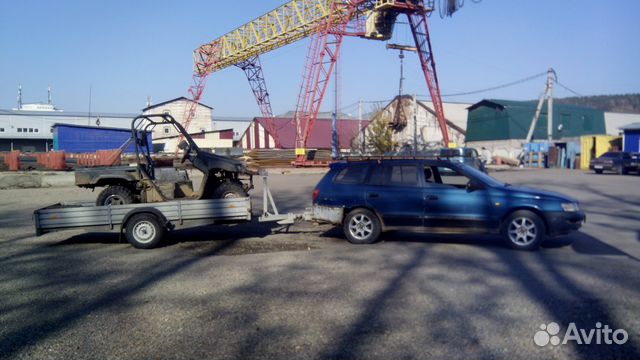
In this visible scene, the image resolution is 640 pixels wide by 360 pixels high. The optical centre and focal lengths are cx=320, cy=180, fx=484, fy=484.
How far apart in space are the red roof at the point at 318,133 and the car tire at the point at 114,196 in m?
50.2

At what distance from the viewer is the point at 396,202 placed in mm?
8852

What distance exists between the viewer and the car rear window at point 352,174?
9258 millimetres

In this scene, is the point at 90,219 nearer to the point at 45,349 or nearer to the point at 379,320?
the point at 45,349

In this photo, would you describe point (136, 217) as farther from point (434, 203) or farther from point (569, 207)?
point (569, 207)

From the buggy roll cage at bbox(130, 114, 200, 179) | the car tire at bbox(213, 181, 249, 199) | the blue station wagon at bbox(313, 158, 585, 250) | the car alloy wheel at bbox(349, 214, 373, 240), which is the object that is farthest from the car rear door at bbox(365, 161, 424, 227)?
the buggy roll cage at bbox(130, 114, 200, 179)

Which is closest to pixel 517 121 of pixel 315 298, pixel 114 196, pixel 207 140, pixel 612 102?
pixel 207 140

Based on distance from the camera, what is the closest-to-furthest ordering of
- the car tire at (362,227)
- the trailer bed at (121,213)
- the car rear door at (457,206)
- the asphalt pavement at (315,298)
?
the asphalt pavement at (315,298)
the car rear door at (457,206)
the trailer bed at (121,213)
the car tire at (362,227)

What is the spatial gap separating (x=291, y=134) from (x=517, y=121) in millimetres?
27725

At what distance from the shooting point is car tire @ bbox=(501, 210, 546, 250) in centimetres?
821

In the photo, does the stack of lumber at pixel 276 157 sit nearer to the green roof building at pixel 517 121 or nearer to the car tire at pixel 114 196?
the green roof building at pixel 517 121

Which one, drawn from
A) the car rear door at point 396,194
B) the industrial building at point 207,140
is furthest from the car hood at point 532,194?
the industrial building at point 207,140

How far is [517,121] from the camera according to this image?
4869 centimetres

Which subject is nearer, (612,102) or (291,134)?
(291,134)

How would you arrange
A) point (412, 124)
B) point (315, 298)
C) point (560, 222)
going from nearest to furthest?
point (315, 298)
point (560, 222)
point (412, 124)
